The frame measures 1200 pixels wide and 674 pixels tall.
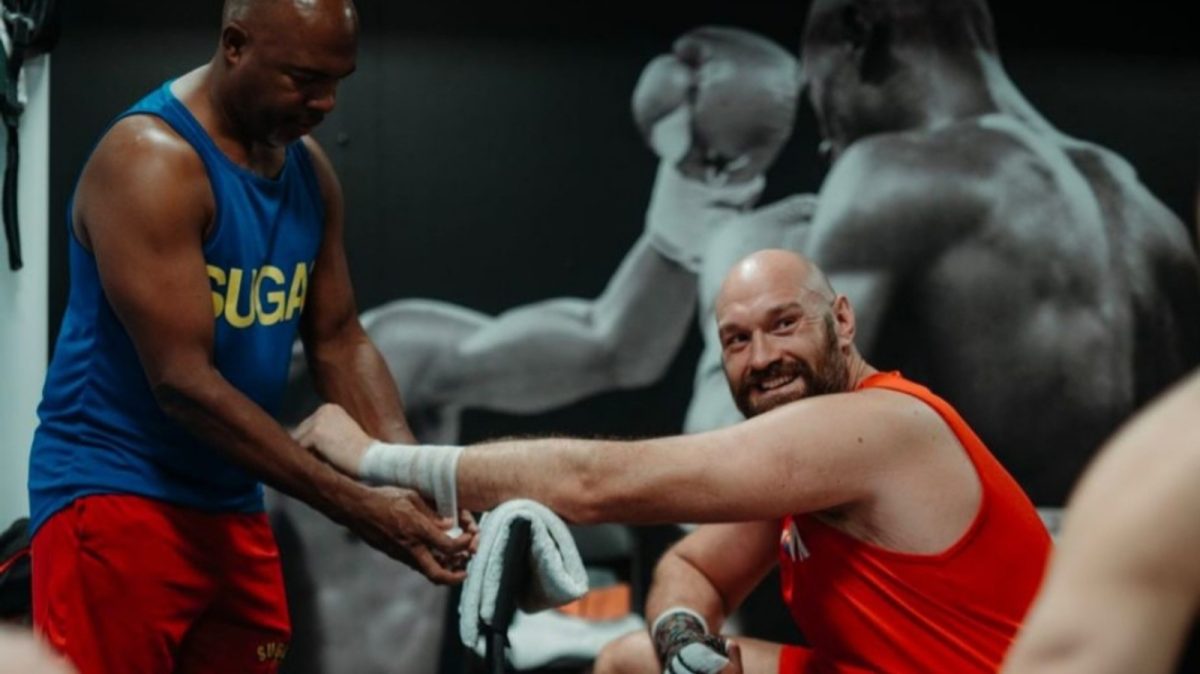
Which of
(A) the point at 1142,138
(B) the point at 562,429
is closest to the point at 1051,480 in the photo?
(A) the point at 1142,138

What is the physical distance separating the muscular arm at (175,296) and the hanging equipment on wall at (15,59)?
1.10 metres

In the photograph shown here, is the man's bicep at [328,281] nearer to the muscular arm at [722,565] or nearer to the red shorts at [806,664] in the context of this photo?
the muscular arm at [722,565]

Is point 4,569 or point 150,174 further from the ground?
point 150,174

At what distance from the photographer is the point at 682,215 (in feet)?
15.4

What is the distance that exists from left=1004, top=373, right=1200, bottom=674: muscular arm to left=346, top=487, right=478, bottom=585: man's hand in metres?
1.55

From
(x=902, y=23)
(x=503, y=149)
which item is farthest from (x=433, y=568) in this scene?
(x=902, y=23)

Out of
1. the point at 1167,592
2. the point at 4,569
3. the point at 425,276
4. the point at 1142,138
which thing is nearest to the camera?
the point at 1167,592

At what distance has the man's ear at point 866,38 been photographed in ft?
15.6

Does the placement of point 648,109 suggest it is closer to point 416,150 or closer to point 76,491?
point 416,150

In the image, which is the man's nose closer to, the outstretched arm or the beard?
the beard

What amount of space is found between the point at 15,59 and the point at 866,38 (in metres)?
2.34

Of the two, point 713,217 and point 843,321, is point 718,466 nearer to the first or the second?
point 843,321

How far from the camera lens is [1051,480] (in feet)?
15.6

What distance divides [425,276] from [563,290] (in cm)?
38
